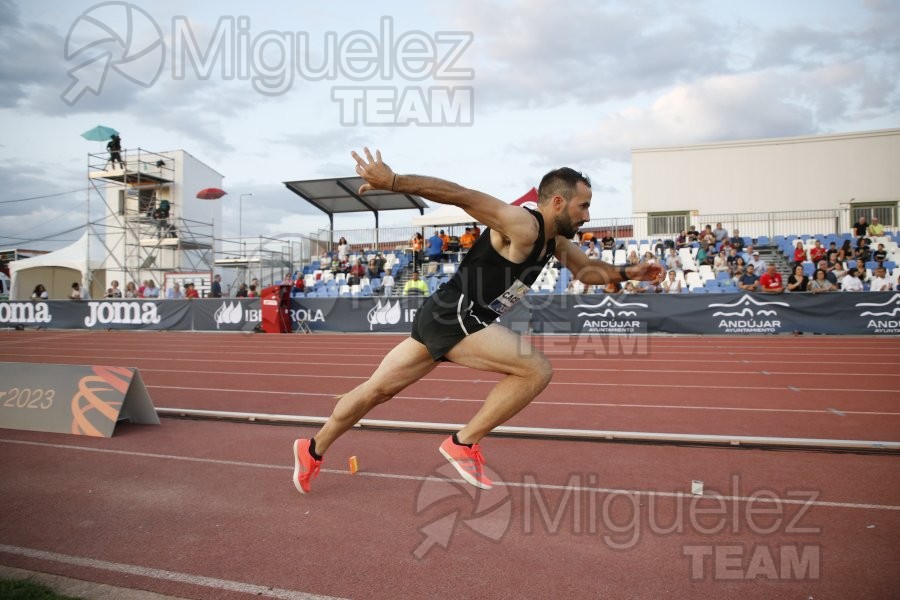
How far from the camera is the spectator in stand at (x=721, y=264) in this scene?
60.0ft

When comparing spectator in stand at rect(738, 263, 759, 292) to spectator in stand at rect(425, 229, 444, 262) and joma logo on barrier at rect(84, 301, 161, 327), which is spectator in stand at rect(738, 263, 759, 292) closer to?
spectator in stand at rect(425, 229, 444, 262)

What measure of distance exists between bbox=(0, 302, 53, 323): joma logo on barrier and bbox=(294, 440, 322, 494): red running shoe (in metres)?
22.6

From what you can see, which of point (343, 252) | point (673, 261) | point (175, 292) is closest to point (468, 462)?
point (673, 261)

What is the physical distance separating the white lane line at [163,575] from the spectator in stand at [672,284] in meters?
15.5

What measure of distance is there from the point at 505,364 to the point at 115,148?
31932mm

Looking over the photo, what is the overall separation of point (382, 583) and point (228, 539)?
1.03 m

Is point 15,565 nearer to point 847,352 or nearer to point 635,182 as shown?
point 847,352

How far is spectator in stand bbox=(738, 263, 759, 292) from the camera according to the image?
15.9m

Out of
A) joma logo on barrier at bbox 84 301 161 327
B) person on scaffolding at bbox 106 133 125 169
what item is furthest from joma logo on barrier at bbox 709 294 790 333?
person on scaffolding at bbox 106 133 125 169

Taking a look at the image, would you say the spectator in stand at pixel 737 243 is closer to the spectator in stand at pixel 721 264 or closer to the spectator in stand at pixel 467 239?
the spectator in stand at pixel 721 264

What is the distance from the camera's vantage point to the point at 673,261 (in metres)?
18.5

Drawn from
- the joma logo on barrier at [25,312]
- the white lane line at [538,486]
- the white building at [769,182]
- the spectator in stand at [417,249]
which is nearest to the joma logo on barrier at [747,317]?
the white building at [769,182]

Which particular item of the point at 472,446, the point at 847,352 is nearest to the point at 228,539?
the point at 472,446

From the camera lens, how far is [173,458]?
4.78m
